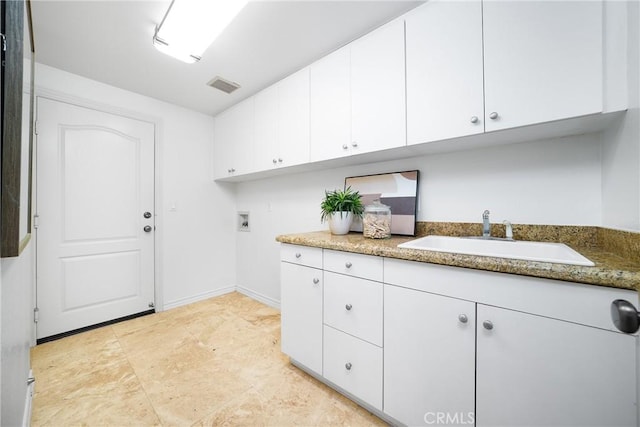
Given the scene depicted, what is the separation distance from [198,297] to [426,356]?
8.90ft

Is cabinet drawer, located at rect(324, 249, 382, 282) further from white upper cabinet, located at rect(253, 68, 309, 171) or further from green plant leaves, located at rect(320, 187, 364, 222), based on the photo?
white upper cabinet, located at rect(253, 68, 309, 171)

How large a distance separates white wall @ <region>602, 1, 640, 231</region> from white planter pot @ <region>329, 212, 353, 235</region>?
128 cm

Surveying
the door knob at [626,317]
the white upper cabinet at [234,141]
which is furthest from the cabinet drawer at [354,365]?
the white upper cabinet at [234,141]

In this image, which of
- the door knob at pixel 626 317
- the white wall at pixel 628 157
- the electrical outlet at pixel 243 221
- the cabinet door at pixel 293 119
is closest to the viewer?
the door knob at pixel 626 317

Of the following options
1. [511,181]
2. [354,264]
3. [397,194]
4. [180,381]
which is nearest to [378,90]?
[397,194]

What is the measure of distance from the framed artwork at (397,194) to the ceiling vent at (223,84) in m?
1.55

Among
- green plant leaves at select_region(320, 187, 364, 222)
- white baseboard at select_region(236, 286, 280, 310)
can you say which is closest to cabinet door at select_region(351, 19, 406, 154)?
green plant leaves at select_region(320, 187, 364, 222)

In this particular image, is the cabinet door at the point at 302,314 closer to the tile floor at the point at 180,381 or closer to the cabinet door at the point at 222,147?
the tile floor at the point at 180,381

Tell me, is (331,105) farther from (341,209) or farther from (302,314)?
(302,314)

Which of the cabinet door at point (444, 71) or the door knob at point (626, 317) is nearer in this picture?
the door knob at point (626, 317)

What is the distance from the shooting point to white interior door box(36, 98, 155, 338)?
2037 millimetres

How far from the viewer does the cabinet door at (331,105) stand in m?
1.64

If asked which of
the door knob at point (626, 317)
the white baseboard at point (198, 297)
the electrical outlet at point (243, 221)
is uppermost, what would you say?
the electrical outlet at point (243, 221)

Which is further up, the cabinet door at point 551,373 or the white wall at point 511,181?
the white wall at point 511,181
